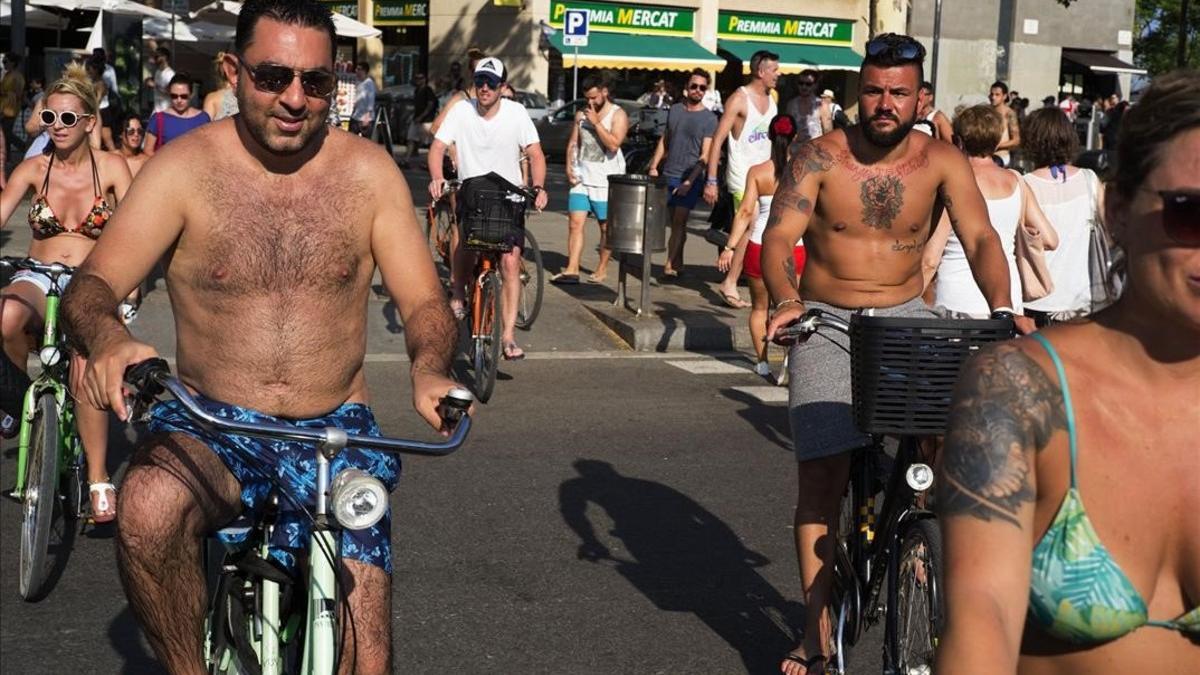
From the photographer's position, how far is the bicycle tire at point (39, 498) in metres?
6.21

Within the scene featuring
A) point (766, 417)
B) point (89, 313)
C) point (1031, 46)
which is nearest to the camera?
point (89, 313)

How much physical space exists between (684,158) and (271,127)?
11.6 meters

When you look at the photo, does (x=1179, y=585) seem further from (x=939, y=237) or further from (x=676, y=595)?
(x=939, y=237)

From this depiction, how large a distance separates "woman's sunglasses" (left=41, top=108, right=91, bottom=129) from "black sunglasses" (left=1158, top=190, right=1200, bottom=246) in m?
6.08

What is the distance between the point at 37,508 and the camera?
6.36 metres

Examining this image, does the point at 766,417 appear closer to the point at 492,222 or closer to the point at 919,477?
the point at 492,222

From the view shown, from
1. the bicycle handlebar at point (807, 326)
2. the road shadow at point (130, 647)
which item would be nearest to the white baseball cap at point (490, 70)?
the road shadow at point (130, 647)

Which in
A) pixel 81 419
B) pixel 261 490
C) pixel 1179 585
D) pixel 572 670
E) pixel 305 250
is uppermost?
pixel 305 250

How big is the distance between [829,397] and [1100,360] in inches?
112

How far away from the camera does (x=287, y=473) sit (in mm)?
3855

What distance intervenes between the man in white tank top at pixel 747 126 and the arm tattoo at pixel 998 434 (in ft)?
37.6

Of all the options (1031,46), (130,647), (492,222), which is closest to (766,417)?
(492,222)

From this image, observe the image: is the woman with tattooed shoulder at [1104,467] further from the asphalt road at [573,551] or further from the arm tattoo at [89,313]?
the asphalt road at [573,551]

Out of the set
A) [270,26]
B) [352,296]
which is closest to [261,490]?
[352,296]
